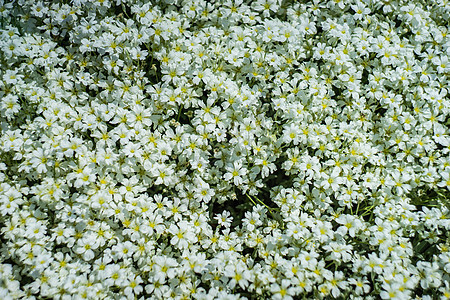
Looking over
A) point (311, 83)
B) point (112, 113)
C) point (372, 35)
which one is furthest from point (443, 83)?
point (112, 113)

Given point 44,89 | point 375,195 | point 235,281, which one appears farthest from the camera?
point 44,89

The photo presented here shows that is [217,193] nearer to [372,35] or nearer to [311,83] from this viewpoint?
[311,83]

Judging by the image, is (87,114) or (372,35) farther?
(372,35)

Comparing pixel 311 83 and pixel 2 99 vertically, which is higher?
pixel 311 83

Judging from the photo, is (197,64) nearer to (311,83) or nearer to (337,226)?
(311,83)

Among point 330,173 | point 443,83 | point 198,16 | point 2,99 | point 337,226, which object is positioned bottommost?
point 2,99

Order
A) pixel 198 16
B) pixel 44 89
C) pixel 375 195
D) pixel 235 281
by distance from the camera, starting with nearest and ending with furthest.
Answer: pixel 235 281 < pixel 375 195 < pixel 44 89 < pixel 198 16
